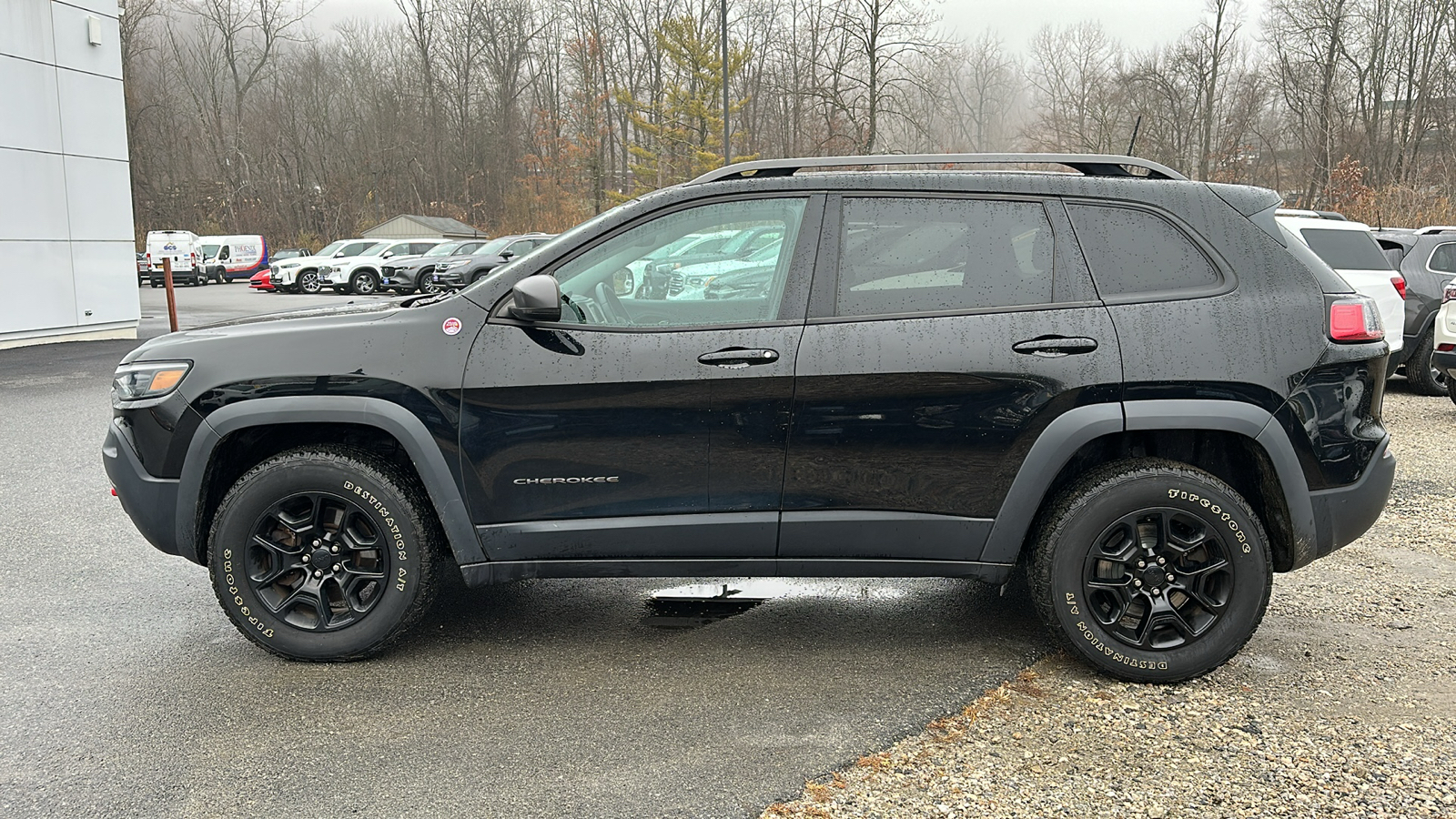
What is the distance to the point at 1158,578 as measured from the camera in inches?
150

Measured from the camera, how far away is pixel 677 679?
155 inches

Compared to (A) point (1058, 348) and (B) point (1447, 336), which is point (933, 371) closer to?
(A) point (1058, 348)

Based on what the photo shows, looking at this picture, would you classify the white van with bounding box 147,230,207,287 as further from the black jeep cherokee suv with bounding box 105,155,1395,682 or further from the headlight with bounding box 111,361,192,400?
the black jeep cherokee suv with bounding box 105,155,1395,682

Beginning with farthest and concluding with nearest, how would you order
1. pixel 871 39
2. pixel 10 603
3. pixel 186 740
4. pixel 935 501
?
pixel 871 39, pixel 10 603, pixel 935 501, pixel 186 740

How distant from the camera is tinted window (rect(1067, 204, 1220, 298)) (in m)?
3.86

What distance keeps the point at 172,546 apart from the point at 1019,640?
3.31 metres

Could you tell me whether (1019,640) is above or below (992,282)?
below

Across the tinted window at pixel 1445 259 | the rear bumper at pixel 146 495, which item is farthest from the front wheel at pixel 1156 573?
the tinted window at pixel 1445 259

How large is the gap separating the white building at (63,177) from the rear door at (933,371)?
668 inches

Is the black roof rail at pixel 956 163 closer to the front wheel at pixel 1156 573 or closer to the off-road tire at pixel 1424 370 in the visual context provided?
the front wheel at pixel 1156 573

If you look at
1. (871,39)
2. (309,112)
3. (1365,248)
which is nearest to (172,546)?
(1365,248)

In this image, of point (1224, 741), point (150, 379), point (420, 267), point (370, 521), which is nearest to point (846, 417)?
point (1224, 741)

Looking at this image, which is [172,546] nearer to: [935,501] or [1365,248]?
[935,501]

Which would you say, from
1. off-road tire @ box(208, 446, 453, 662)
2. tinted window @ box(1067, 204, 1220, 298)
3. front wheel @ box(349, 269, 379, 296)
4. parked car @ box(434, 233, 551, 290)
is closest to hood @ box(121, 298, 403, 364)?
off-road tire @ box(208, 446, 453, 662)
